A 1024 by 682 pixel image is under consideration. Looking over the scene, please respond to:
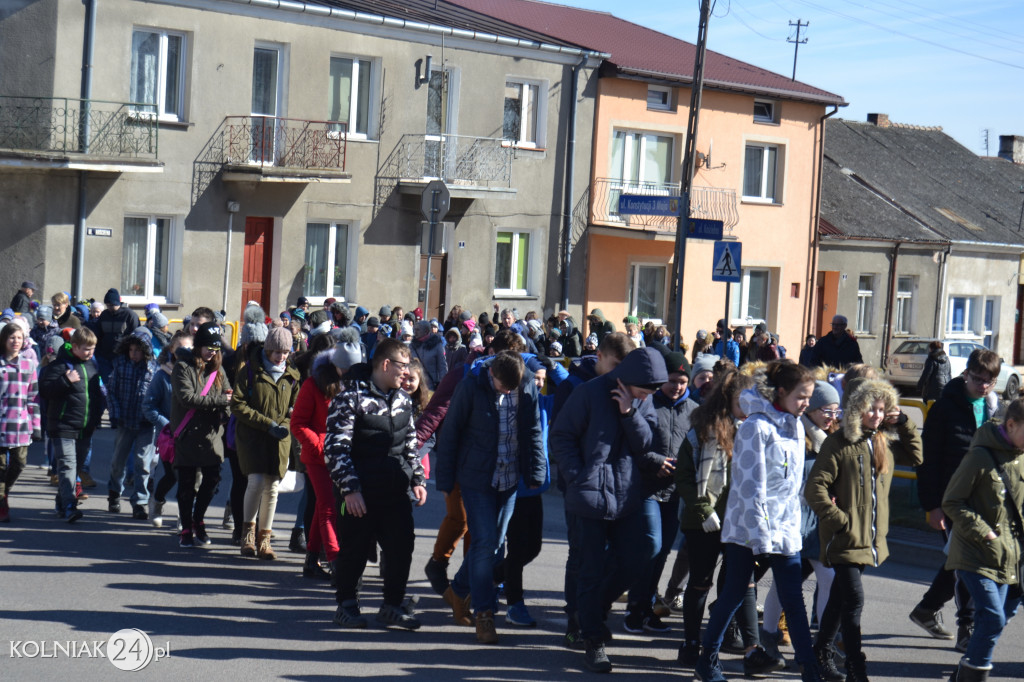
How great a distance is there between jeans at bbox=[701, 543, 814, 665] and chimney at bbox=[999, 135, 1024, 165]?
4753 centimetres

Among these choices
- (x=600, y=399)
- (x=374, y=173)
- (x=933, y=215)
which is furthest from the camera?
(x=933, y=215)

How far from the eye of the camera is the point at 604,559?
23.2 ft

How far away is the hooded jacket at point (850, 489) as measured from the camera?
6480mm

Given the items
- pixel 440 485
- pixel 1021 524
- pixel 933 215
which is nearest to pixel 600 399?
pixel 440 485

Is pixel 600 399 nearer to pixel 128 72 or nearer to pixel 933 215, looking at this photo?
pixel 128 72

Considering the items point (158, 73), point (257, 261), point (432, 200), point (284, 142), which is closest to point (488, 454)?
point (432, 200)

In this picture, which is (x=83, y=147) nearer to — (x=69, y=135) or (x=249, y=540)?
(x=69, y=135)

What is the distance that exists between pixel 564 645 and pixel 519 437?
1317 mm

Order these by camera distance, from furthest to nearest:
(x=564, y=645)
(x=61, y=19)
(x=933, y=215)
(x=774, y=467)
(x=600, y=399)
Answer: (x=933, y=215), (x=61, y=19), (x=564, y=645), (x=600, y=399), (x=774, y=467)

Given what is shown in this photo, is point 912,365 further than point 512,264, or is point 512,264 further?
point 912,365

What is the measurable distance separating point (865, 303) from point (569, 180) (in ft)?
38.5

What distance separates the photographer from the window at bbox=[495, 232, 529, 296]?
27844 mm

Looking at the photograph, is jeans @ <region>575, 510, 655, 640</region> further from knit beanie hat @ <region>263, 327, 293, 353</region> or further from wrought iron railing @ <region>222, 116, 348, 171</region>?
wrought iron railing @ <region>222, 116, 348, 171</region>

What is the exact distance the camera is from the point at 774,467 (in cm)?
643
